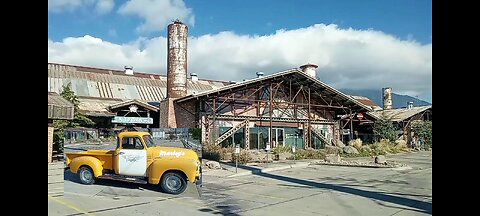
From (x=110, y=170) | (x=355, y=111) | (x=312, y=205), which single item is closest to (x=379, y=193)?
(x=312, y=205)

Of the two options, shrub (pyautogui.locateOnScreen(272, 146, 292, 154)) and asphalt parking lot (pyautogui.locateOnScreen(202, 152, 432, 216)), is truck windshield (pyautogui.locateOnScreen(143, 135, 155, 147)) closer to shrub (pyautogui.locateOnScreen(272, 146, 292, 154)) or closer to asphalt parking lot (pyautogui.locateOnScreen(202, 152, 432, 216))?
asphalt parking lot (pyautogui.locateOnScreen(202, 152, 432, 216))

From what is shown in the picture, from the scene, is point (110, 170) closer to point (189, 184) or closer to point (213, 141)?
point (189, 184)

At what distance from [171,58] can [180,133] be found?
276 cm

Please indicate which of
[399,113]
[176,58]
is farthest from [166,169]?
[399,113]

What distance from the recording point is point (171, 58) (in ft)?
26.8

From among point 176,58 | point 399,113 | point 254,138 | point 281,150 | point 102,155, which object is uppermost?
point 176,58

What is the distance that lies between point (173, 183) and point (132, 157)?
699mm

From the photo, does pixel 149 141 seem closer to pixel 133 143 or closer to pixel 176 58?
pixel 133 143

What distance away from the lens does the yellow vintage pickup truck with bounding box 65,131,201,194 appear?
5.68 m

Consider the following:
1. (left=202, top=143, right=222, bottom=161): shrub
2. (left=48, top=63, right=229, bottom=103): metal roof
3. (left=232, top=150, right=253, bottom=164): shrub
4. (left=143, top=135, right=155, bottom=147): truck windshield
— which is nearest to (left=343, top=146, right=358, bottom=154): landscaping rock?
(left=232, top=150, right=253, bottom=164): shrub

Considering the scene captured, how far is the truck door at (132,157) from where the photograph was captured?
18.9 feet

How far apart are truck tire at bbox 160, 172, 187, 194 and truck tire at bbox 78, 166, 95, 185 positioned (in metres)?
0.97

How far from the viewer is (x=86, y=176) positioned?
5.68m

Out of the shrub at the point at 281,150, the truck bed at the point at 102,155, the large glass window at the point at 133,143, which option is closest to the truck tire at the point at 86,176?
the truck bed at the point at 102,155
